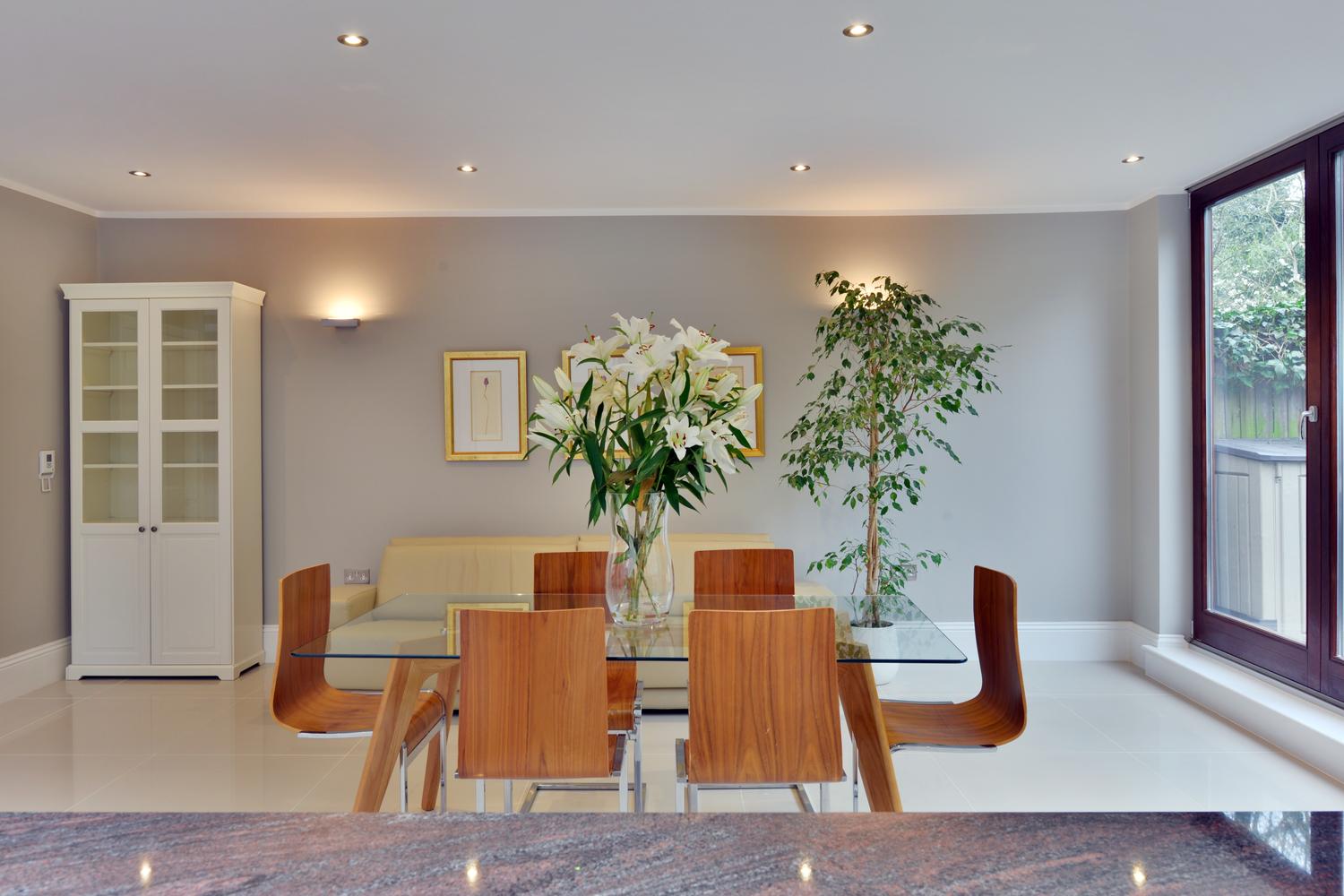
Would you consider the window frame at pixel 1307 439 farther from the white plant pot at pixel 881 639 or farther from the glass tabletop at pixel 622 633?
the white plant pot at pixel 881 639

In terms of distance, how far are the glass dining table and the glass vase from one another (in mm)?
63

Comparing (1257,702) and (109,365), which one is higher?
(109,365)

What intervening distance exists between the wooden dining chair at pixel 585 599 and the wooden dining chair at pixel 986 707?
0.74 m

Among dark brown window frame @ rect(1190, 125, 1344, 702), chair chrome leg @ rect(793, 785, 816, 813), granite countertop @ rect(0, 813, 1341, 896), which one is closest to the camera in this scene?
granite countertop @ rect(0, 813, 1341, 896)

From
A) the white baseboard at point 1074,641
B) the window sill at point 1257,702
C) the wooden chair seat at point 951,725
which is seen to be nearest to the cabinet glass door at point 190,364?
the wooden chair seat at point 951,725

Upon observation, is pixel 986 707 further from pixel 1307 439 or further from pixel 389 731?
pixel 1307 439

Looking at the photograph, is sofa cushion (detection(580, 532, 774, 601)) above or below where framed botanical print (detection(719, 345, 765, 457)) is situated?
below

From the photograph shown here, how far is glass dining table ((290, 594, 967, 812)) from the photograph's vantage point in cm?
227

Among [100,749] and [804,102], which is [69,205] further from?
[804,102]

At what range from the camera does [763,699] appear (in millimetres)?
2104

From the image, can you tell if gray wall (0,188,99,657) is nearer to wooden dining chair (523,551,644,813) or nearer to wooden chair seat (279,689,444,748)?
wooden chair seat (279,689,444,748)

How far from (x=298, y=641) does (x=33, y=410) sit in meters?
3.02

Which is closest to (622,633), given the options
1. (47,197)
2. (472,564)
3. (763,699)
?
(763,699)

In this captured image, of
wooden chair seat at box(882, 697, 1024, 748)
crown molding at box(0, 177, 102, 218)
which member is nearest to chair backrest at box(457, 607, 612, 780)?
wooden chair seat at box(882, 697, 1024, 748)
